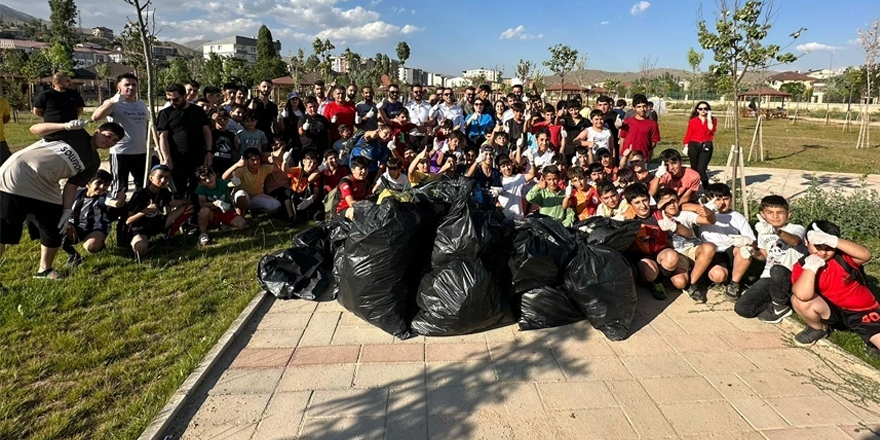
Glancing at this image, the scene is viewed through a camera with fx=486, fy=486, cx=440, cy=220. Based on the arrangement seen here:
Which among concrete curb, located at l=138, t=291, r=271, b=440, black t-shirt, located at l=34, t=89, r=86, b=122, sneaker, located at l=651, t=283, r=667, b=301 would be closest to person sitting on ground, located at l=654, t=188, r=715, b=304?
sneaker, located at l=651, t=283, r=667, b=301

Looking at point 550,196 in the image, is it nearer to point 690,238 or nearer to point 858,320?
point 690,238

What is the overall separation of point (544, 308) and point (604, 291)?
0.44 m

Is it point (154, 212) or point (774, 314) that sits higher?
point (154, 212)

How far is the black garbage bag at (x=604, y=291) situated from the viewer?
3.46 m

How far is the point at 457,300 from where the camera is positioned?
3268 millimetres

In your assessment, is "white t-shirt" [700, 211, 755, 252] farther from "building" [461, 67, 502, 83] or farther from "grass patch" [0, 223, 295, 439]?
"building" [461, 67, 502, 83]

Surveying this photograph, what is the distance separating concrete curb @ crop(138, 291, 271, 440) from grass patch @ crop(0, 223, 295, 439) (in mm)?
60

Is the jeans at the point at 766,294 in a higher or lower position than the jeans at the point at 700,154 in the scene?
lower

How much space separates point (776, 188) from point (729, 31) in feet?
15.6

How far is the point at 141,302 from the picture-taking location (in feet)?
12.8

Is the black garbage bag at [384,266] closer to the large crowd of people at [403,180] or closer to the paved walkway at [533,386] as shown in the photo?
the paved walkway at [533,386]

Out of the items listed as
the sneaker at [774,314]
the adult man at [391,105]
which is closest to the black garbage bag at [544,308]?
the sneaker at [774,314]

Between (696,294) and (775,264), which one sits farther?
(696,294)

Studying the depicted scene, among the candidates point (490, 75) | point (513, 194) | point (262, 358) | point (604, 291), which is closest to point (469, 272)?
point (604, 291)
